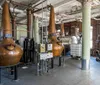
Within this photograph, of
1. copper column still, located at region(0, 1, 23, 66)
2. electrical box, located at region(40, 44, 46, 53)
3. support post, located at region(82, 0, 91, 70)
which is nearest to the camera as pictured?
copper column still, located at region(0, 1, 23, 66)

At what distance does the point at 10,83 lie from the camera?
11.9 ft

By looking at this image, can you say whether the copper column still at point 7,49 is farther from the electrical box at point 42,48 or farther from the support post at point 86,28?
the support post at point 86,28

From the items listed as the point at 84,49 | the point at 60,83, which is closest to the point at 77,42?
the point at 84,49

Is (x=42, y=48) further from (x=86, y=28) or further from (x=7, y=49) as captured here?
(x=86, y=28)

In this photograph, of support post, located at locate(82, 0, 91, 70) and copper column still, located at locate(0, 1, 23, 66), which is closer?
copper column still, located at locate(0, 1, 23, 66)

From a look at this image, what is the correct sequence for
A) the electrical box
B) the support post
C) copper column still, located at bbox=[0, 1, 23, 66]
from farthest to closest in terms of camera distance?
the support post
the electrical box
copper column still, located at bbox=[0, 1, 23, 66]

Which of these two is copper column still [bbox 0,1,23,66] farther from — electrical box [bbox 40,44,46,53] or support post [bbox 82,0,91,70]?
support post [bbox 82,0,91,70]

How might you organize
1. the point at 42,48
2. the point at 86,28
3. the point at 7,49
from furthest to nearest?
1. the point at 86,28
2. the point at 42,48
3. the point at 7,49

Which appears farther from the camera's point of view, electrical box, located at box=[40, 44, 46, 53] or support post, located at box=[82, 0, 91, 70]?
support post, located at box=[82, 0, 91, 70]

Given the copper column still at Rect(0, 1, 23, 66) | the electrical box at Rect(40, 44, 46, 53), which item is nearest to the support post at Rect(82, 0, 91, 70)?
the electrical box at Rect(40, 44, 46, 53)

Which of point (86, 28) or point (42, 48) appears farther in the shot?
point (86, 28)

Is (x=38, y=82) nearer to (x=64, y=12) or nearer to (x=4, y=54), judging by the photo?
(x=4, y=54)

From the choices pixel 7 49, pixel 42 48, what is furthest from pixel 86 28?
pixel 7 49

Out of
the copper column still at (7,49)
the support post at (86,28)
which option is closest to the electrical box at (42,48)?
the copper column still at (7,49)
